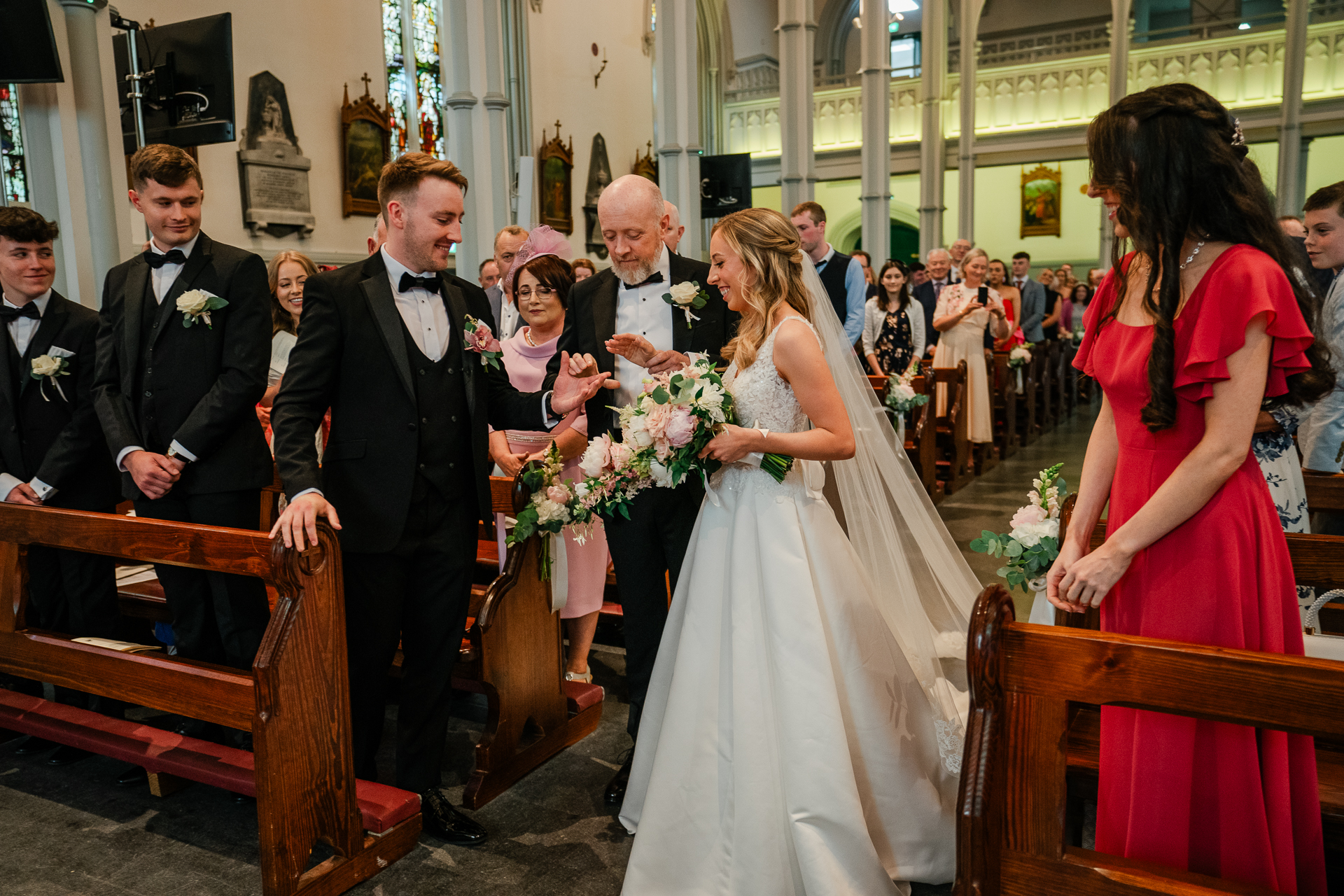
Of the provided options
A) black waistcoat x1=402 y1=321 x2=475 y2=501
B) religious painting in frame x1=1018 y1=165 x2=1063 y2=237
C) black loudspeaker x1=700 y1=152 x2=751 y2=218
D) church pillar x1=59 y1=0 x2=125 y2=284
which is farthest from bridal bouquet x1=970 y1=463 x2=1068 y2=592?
religious painting in frame x1=1018 y1=165 x2=1063 y2=237

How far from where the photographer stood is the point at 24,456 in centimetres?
354

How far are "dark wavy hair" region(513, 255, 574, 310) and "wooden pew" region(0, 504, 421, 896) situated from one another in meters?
1.90

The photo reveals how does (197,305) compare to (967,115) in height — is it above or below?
below

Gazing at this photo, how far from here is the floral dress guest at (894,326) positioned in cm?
802

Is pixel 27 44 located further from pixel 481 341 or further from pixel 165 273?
pixel 481 341

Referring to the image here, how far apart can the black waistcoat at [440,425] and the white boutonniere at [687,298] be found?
0.67 m

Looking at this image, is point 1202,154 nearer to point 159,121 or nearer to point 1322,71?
point 159,121

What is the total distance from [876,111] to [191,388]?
13634 millimetres

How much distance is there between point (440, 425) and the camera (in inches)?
106

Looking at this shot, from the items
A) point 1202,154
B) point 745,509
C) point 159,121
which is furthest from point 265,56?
point 1202,154

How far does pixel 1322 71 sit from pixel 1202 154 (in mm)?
21108

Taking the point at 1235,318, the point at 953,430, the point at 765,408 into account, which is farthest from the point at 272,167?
the point at 1235,318

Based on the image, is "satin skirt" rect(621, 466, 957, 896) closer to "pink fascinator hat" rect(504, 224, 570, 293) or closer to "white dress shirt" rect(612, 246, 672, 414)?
"white dress shirt" rect(612, 246, 672, 414)

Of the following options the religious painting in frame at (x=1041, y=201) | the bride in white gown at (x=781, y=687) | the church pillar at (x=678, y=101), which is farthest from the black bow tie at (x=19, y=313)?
the religious painting in frame at (x=1041, y=201)
